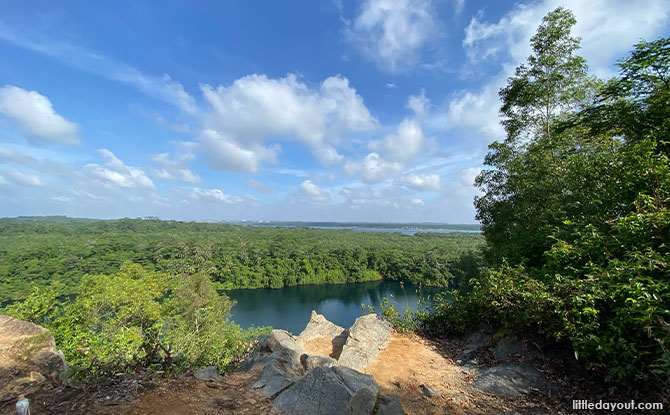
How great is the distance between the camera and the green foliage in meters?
3.60

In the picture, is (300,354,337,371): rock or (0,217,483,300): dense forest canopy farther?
(0,217,483,300): dense forest canopy

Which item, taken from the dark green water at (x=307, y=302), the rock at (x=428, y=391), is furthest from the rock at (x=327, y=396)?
the dark green water at (x=307, y=302)

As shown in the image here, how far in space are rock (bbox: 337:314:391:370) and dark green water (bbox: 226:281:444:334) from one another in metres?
17.0

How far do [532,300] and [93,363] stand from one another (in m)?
5.76

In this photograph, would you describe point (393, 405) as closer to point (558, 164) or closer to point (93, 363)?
point (93, 363)

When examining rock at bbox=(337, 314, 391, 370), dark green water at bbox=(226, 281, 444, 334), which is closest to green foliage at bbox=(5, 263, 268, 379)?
rock at bbox=(337, 314, 391, 370)

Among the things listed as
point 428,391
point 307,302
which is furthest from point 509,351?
point 307,302

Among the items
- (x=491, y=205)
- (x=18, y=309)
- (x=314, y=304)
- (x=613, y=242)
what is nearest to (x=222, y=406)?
(x=613, y=242)

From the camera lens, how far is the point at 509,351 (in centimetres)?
437

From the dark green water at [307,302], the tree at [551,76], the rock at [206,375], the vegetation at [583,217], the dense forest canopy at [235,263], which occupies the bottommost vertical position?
the dark green water at [307,302]

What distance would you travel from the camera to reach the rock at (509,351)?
4.14m

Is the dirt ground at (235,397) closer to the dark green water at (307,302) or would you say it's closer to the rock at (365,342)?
the rock at (365,342)

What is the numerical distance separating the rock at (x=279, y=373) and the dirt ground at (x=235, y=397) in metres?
0.13

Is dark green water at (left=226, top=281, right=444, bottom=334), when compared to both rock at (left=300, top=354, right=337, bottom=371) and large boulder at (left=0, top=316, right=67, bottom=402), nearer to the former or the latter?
rock at (left=300, top=354, right=337, bottom=371)
